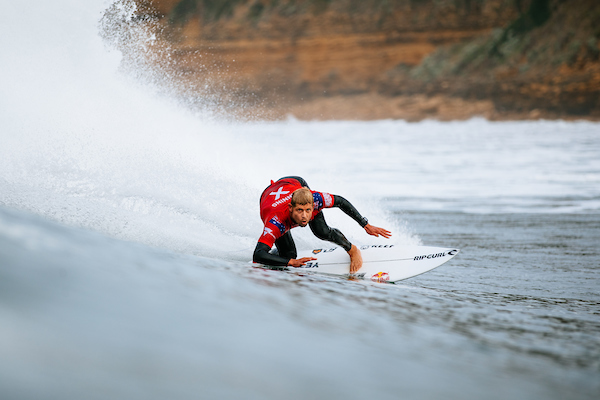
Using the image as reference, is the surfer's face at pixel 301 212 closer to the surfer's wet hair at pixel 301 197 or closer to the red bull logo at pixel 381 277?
the surfer's wet hair at pixel 301 197

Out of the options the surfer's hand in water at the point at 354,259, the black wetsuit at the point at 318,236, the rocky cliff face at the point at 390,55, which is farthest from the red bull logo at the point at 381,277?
the rocky cliff face at the point at 390,55

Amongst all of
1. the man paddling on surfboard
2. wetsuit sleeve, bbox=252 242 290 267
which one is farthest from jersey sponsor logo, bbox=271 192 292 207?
wetsuit sleeve, bbox=252 242 290 267

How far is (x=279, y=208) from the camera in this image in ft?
16.9

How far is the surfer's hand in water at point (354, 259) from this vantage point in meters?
5.43

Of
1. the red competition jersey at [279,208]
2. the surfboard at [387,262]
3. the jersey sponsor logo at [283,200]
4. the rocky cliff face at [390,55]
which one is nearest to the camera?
the red competition jersey at [279,208]

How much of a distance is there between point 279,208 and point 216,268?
63.4 inches

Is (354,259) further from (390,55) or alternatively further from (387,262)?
(390,55)

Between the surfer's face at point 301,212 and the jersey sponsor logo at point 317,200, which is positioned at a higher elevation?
the jersey sponsor logo at point 317,200

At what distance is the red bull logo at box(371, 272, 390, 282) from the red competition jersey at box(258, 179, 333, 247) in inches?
28.1

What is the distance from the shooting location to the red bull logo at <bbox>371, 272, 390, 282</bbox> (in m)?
5.18

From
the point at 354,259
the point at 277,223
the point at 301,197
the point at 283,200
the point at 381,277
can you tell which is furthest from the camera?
the point at 354,259

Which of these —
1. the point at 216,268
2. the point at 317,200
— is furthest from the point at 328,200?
the point at 216,268

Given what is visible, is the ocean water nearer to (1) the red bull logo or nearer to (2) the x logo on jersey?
(1) the red bull logo

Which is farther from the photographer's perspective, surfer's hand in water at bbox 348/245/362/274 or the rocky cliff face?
the rocky cliff face
